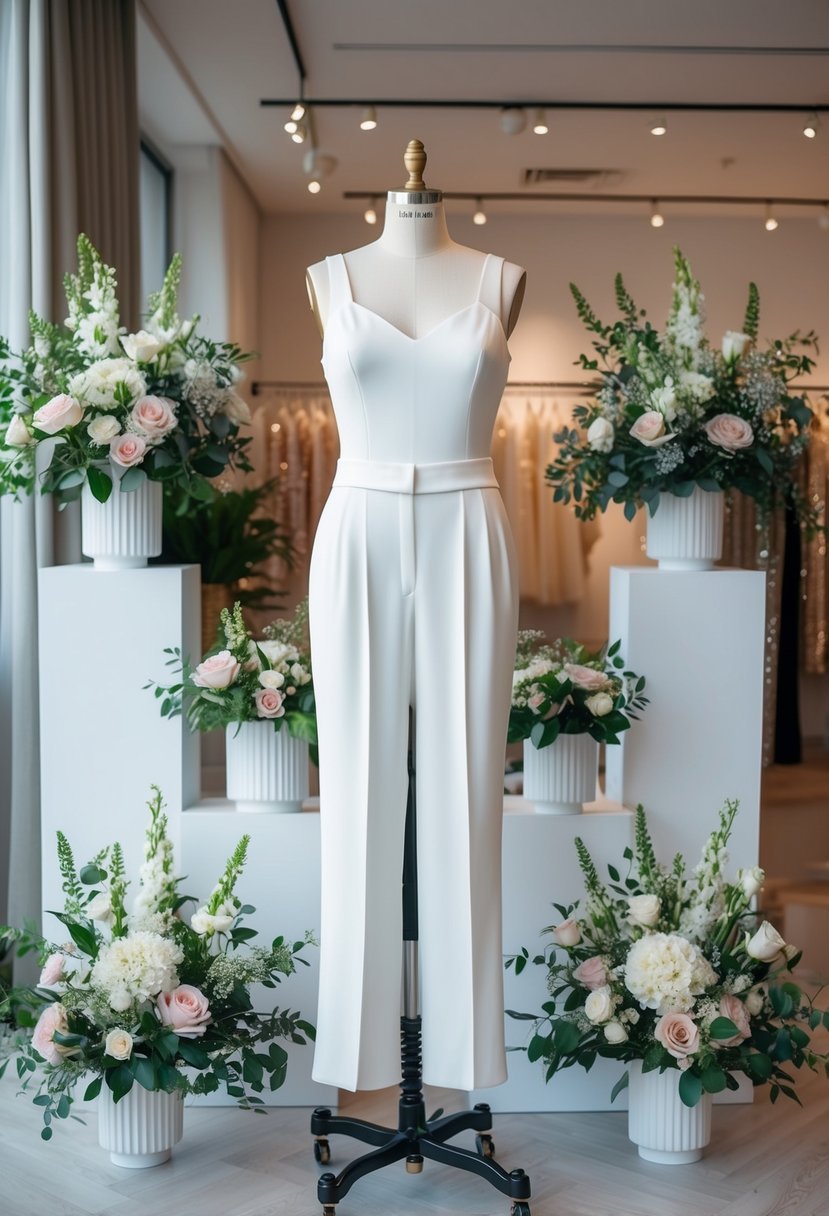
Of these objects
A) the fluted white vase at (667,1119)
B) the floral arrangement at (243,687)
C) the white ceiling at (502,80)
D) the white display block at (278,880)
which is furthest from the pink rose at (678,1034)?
the white ceiling at (502,80)

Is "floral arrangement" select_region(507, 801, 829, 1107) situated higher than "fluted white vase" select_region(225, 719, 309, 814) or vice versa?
"fluted white vase" select_region(225, 719, 309, 814)

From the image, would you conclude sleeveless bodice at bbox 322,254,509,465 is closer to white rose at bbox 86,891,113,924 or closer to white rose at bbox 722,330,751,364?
white rose at bbox 722,330,751,364

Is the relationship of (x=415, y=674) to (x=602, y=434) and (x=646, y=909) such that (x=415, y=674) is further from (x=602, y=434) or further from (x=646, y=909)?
(x=602, y=434)

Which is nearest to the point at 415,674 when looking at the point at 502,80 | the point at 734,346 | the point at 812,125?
the point at 734,346

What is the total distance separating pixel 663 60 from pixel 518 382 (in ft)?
8.64

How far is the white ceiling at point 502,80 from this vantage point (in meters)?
4.48

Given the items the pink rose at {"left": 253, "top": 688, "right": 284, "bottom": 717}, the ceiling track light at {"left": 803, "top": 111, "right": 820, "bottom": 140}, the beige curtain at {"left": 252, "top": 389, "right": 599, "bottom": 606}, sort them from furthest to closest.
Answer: the beige curtain at {"left": 252, "top": 389, "right": 599, "bottom": 606}, the ceiling track light at {"left": 803, "top": 111, "right": 820, "bottom": 140}, the pink rose at {"left": 253, "top": 688, "right": 284, "bottom": 717}

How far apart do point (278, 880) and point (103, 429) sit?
3.44 ft

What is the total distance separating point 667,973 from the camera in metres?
2.50

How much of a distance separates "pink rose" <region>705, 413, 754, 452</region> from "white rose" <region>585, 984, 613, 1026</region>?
46.3 inches

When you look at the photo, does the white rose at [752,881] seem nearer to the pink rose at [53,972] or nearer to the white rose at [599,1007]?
the white rose at [599,1007]

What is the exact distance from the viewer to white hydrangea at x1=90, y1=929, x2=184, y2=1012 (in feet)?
7.99

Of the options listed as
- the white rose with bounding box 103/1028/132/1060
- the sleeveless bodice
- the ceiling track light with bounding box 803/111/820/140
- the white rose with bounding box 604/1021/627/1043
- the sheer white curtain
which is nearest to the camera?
the sleeveless bodice

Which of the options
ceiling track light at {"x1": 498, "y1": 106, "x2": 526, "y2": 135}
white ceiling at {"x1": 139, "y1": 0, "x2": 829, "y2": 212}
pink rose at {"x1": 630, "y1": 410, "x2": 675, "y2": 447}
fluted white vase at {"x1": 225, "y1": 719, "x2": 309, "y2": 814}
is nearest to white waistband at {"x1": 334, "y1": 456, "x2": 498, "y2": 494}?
pink rose at {"x1": 630, "y1": 410, "x2": 675, "y2": 447}
